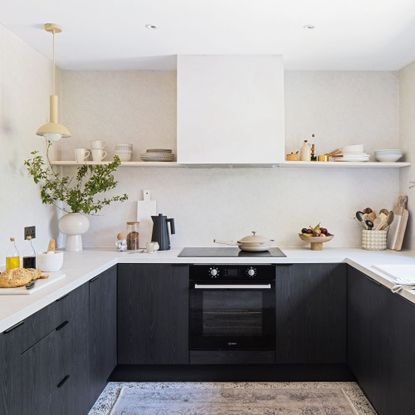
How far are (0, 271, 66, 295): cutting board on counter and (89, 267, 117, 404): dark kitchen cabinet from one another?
10.9 inches

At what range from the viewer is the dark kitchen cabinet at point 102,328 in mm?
2488

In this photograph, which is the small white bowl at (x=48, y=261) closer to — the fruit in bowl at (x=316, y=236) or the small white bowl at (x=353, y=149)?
the fruit in bowl at (x=316, y=236)

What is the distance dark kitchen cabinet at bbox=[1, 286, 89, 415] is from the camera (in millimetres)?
1545

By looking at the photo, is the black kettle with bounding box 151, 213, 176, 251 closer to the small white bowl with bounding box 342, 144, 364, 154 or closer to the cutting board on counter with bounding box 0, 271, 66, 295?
the cutting board on counter with bounding box 0, 271, 66, 295

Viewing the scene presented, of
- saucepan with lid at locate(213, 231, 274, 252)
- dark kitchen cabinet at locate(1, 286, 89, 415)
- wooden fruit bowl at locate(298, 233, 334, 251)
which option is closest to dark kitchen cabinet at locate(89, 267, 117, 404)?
dark kitchen cabinet at locate(1, 286, 89, 415)

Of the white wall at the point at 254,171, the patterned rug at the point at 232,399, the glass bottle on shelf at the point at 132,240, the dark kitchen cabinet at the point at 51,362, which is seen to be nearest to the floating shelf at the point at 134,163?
the white wall at the point at 254,171

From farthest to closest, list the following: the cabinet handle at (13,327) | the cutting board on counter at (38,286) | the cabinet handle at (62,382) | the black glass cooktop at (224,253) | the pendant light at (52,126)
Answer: the black glass cooktop at (224,253) < the pendant light at (52,126) < the cabinet handle at (62,382) < the cutting board on counter at (38,286) < the cabinet handle at (13,327)

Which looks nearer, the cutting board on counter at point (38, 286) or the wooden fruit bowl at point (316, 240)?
the cutting board on counter at point (38, 286)

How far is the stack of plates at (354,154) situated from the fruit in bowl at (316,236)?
57cm

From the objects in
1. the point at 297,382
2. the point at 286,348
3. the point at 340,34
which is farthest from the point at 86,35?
the point at 297,382

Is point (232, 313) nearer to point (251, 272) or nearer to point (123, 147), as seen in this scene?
point (251, 272)

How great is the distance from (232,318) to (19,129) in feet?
6.31

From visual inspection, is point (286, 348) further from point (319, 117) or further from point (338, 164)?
point (319, 117)

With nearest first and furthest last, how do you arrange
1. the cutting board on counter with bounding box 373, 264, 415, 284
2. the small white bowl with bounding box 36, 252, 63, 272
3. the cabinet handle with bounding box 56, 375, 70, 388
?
the cabinet handle with bounding box 56, 375, 70, 388
the cutting board on counter with bounding box 373, 264, 415, 284
the small white bowl with bounding box 36, 252, 63, 272
